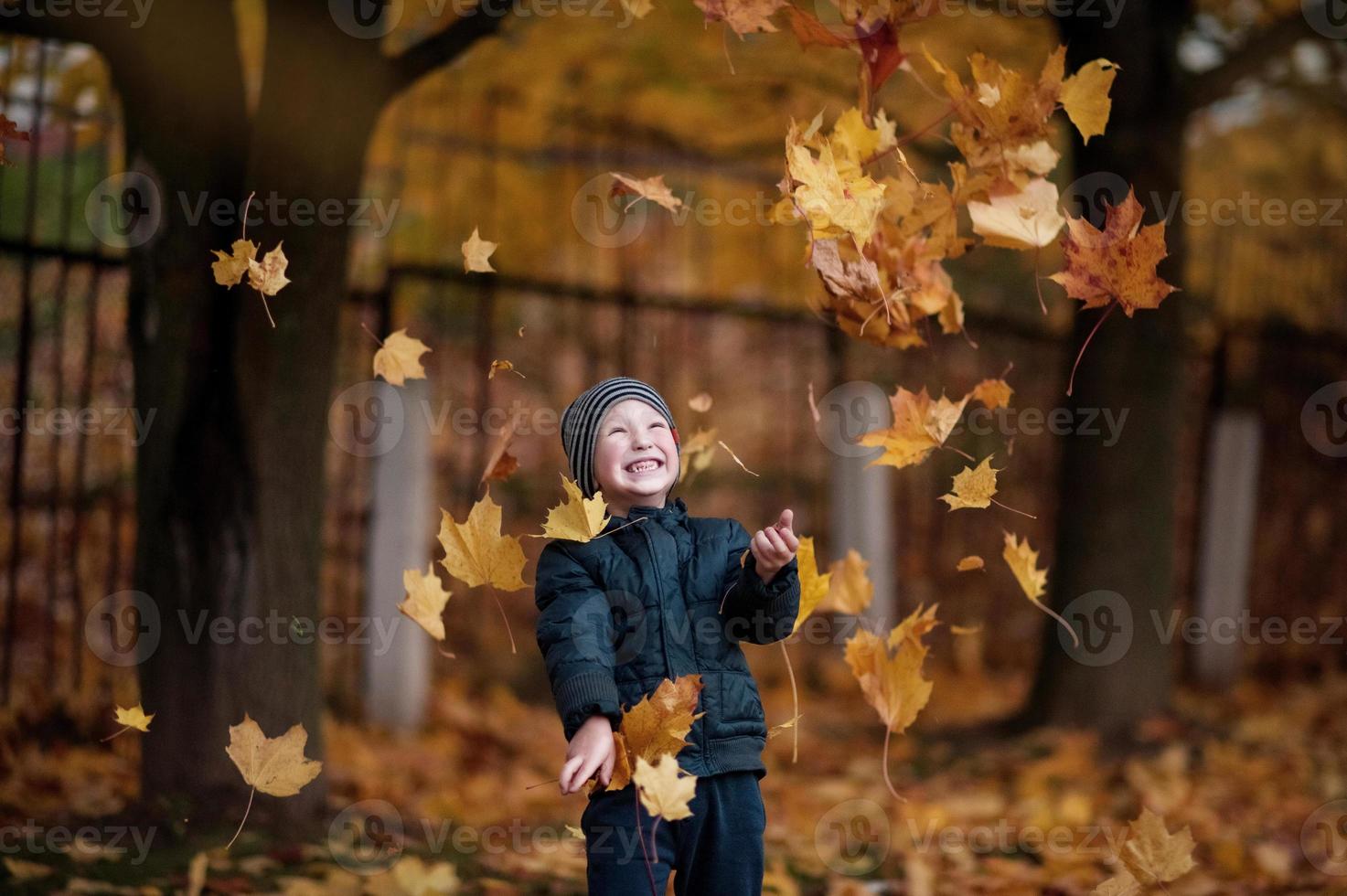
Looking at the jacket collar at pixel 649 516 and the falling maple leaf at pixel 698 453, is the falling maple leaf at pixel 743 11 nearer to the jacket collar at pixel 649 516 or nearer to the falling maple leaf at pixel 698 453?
the falling maple leaf at pixel 698 453

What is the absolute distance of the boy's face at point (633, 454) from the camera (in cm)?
228

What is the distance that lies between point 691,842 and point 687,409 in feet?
17.7

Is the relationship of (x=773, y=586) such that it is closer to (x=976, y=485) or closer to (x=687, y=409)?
(x=976, y=485)

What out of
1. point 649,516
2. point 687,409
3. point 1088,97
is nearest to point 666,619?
point 649,516

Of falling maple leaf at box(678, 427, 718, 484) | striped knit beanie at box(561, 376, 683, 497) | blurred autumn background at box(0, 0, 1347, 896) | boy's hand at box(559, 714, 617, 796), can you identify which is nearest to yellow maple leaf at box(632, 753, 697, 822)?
boy's hand at box(559, 714, 617, 796)

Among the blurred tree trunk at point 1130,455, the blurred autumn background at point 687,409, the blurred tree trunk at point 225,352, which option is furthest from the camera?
the blurred tree trunk at point 1130,455

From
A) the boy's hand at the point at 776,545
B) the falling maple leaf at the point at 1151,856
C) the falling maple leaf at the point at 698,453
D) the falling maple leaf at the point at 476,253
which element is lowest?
the falling maple leaf at the point at 1151,856

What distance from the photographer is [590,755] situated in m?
2.06

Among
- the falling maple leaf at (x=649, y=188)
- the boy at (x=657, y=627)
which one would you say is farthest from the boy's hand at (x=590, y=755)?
the falling maple leaf at (x=649, y=188)

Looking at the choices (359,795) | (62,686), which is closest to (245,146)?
(359,795)

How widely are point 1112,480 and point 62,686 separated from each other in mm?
4294

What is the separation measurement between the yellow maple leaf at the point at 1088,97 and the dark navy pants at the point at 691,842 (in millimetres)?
1445

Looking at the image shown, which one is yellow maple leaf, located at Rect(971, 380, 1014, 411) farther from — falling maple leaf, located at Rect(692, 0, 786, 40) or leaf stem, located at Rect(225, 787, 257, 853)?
leaf stem, located at Rect(225, 787, 257, 853)

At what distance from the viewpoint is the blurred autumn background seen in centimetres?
319
